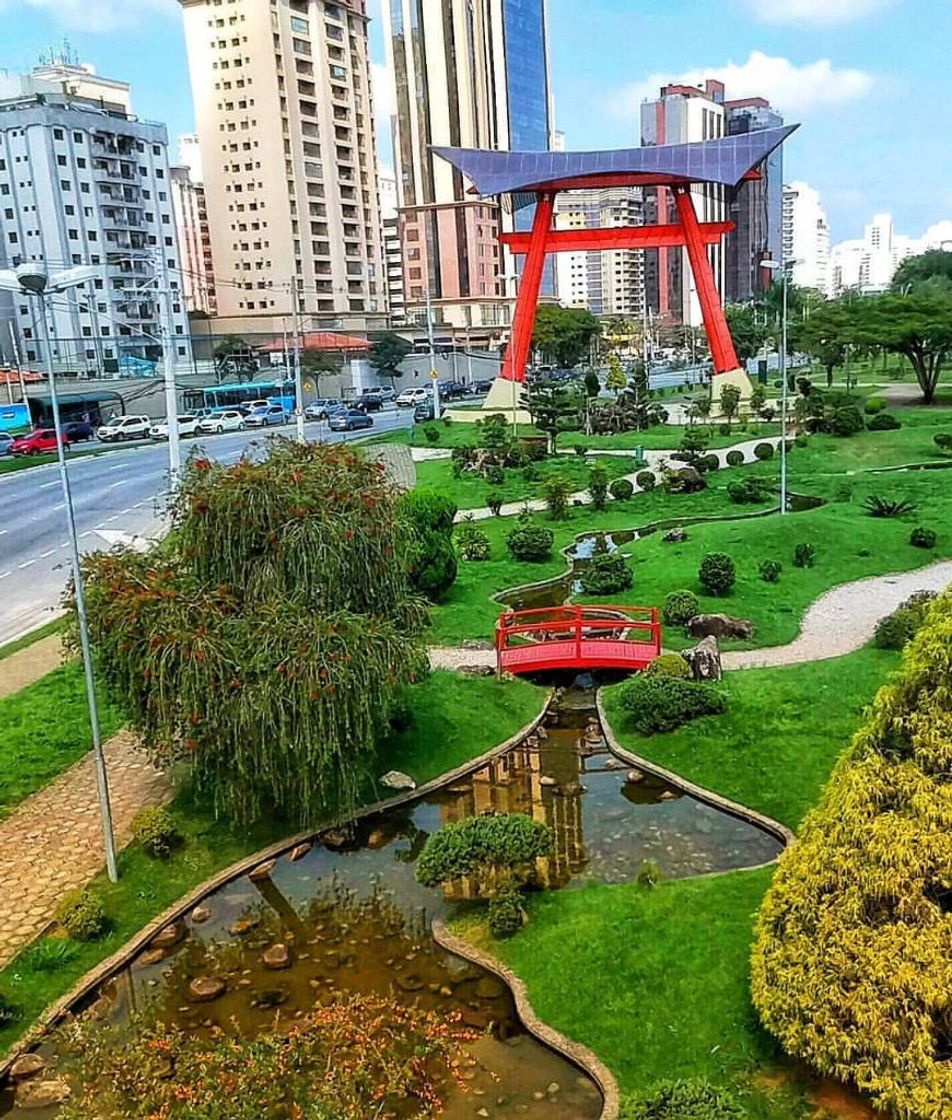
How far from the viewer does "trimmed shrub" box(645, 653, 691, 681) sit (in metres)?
14.1

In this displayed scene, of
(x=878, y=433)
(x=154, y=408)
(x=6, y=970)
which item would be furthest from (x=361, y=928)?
(x=154, y=408)

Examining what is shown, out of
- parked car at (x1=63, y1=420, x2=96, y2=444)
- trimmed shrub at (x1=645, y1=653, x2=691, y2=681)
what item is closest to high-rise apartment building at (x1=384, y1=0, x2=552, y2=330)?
parked car at (x1=63, y1=420, x2=96, y2=444)

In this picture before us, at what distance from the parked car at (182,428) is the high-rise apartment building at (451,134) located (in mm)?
44536

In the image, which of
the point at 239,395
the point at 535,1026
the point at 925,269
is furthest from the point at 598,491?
the point at 925,269

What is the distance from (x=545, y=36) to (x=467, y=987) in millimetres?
114509

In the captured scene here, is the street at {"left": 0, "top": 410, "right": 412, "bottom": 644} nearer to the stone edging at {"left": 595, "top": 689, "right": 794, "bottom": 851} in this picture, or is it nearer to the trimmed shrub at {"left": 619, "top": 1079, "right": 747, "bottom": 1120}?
the stone edging at {"left": 595, "top": 689, "right": 794, "bottom": 851}

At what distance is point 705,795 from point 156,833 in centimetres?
641

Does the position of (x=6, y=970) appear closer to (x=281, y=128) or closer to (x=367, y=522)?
(x=367, y=522)

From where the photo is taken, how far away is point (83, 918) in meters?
9.52

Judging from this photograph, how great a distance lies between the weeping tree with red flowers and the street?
3419 mm

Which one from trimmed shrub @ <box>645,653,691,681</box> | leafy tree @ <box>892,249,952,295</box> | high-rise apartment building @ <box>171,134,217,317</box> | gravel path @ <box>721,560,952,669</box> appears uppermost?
high-rise apartment building @ <box>171,134,217,317</box>

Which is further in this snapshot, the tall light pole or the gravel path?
the gravel path

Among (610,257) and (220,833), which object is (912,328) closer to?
(220,833)

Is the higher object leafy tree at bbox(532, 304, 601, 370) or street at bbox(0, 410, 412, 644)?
leafy tree at bbox(532, 304, 601, 370)
